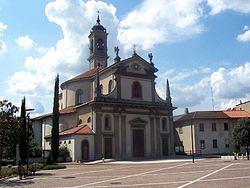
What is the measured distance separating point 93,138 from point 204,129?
23436 mm

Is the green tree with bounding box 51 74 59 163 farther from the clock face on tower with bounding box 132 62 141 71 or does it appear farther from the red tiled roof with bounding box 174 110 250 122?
the red tiled roof with bounding box 174 110 250 122

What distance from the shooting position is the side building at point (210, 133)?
204 feet

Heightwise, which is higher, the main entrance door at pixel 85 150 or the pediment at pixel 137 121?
the pediment at pixel 137 121

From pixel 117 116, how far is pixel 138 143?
5.49 metres

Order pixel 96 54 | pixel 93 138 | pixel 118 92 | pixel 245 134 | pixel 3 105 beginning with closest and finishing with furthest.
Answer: pixel 3 105 → pixel 245 134 → pixel 93 138 → pixel 118 92 → pixel 96 54

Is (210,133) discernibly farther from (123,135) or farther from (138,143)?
(123,135)

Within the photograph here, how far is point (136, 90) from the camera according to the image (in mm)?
54750

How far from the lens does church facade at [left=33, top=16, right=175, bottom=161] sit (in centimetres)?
4947

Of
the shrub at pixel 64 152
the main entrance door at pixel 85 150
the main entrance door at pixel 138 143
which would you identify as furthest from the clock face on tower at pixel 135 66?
the shrub at pixel 64 152

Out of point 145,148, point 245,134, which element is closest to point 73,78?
point 145,148

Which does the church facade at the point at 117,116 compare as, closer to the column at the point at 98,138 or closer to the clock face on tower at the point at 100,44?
the column at the point at 98,138

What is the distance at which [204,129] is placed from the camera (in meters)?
63.1

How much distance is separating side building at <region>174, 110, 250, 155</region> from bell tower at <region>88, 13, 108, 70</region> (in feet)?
74.1

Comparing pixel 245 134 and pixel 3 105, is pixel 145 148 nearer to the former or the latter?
pixel 245 134
